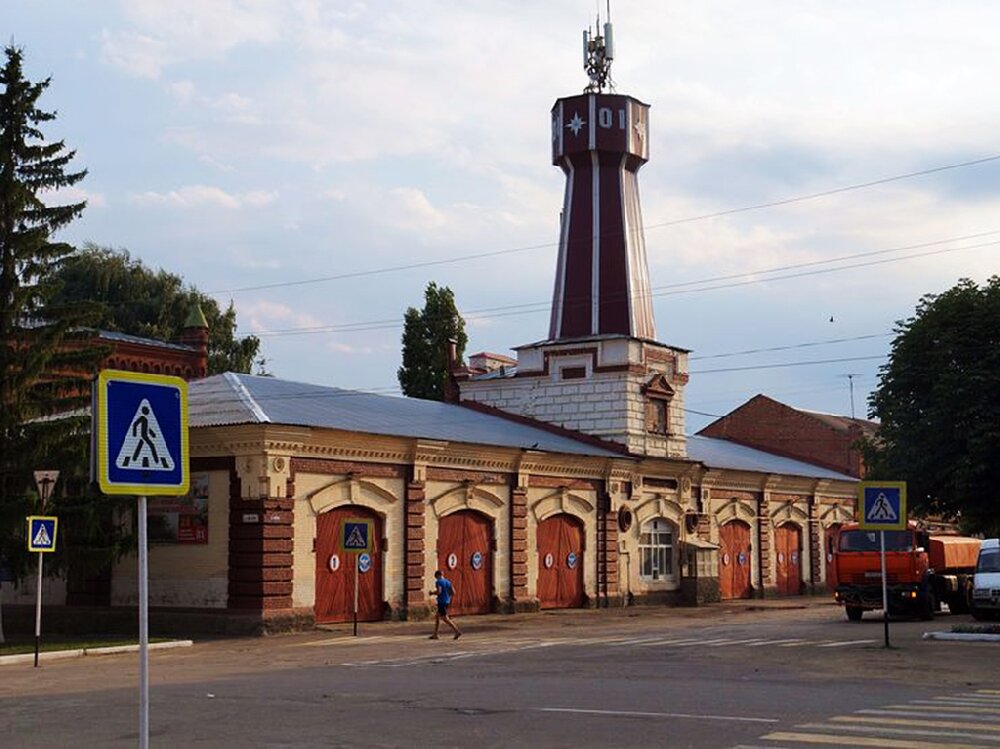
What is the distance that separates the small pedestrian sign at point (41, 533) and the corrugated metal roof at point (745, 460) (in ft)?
103

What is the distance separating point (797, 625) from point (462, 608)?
984cm

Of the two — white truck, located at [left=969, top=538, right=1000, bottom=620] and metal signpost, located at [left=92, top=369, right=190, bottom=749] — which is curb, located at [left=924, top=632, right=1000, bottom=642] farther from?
metal signpost, located at [left=92, top=369, right=190, bottom=749]

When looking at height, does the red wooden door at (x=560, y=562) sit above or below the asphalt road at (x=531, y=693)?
above

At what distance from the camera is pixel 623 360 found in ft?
152

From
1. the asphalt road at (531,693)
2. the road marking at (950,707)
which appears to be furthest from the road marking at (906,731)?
the road marking at (950,707)

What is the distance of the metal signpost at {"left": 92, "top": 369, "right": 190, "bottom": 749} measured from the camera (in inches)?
279

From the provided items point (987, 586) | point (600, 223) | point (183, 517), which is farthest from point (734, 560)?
point (183, 517)

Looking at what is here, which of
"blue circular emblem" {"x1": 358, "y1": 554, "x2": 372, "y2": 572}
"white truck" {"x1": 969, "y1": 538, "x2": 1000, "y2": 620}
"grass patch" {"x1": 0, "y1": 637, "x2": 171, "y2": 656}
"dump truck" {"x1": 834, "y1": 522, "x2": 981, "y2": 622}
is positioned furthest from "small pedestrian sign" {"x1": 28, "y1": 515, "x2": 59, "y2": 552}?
"white truck" {"x1": 969, "y1": 538, "x2": 1000, "y2": 620}

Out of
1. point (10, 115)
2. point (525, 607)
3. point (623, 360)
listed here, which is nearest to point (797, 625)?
point (525, 607)

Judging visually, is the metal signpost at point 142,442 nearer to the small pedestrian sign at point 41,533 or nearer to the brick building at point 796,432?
the small pedestrian sign at point 41,533

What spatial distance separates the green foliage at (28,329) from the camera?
27.6 meters

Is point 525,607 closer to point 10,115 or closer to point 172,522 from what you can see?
point 172,522

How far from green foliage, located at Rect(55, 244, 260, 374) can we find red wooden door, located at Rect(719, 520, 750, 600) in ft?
91.0

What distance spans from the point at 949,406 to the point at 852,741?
18632mm
